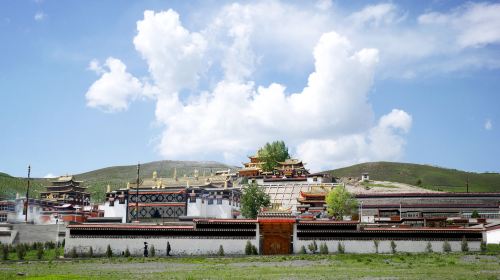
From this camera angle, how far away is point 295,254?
5134cm

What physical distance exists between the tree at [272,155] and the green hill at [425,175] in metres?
44.8

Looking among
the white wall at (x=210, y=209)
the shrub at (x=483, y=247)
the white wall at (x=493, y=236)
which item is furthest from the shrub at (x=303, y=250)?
the white wall at (x=210, y=209)

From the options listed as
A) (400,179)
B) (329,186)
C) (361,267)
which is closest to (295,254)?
(361,267)

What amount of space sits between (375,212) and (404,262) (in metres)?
51.6

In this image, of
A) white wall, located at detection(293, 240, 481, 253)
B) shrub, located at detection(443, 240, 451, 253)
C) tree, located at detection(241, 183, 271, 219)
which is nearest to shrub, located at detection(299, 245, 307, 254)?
white wall, located at detection(293, 240, 481, 253)

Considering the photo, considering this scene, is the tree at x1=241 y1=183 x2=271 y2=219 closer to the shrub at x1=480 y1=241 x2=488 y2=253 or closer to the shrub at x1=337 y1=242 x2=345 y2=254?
the shrub at x1=337 y1=242 x2=345 y2=254

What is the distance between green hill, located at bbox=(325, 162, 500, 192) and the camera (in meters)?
160

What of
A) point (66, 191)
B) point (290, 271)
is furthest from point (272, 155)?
point (290, 271)

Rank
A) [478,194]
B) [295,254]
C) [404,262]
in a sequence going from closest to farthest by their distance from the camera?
1. [404,262]
2. [295,254]
3. [478,194]

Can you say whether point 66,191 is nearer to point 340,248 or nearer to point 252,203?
point 252,203

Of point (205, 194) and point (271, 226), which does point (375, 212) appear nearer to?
point (205, 194)

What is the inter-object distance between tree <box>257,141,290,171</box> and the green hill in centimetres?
4476

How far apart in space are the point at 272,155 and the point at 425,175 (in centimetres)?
6630

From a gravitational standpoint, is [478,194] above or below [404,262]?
above
